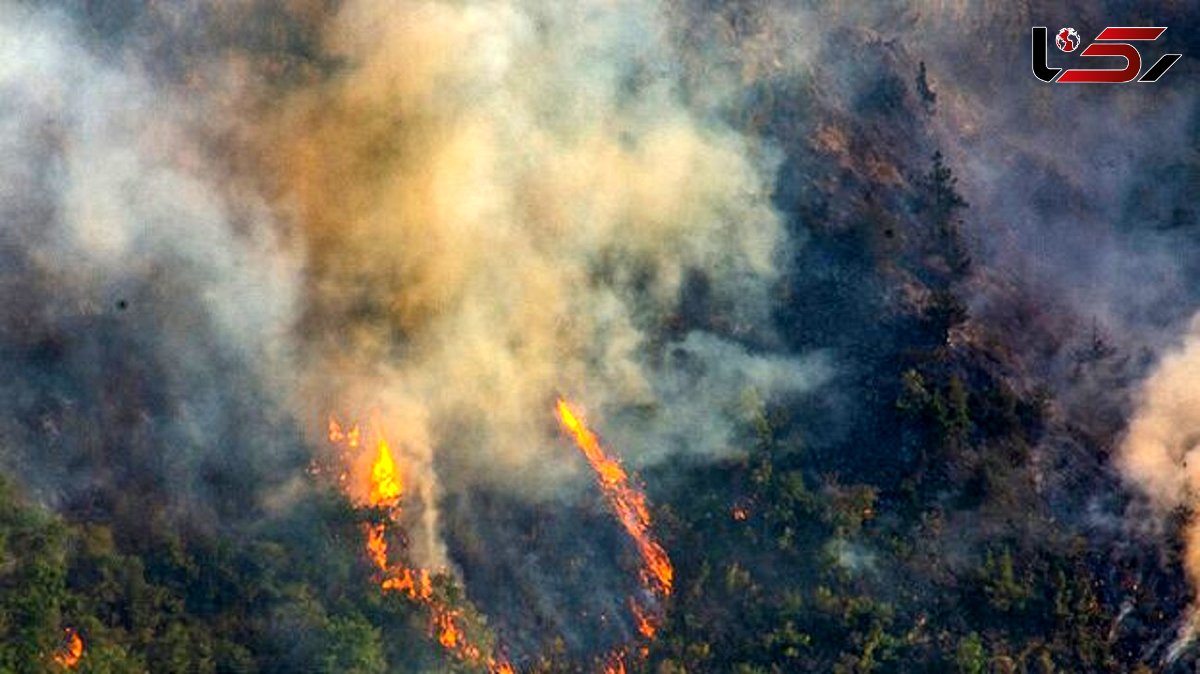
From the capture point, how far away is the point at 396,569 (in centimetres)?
3466

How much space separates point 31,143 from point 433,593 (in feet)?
54.6

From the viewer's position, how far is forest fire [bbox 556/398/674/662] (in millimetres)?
35469

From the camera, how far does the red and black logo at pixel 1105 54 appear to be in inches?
1956

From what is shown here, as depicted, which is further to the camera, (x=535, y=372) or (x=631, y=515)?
Answer: (x=535, y=372)

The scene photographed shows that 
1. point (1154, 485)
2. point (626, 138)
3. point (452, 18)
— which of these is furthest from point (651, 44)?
point (1154, 485)

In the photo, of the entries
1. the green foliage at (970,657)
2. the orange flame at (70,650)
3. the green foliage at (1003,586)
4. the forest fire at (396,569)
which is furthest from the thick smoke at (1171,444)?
the orange flame at (70,650)

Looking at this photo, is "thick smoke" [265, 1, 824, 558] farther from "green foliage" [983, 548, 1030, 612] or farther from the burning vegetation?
"green foliage" [983, 548, 1030, 612]

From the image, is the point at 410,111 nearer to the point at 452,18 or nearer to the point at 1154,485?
the point at 452,18

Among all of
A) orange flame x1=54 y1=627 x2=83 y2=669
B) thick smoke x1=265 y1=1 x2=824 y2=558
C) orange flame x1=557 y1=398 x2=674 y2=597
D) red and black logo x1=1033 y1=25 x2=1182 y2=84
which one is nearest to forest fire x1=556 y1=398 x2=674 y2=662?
orange flame x1=557 y1=398 x2=674 y2=597

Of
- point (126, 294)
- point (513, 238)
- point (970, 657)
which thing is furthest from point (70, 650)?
point (970, 657)

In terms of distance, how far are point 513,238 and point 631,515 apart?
8.73m

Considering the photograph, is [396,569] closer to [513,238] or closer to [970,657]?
[513,238]

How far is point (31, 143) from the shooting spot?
3681 centimetres

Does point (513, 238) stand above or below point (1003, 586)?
above
